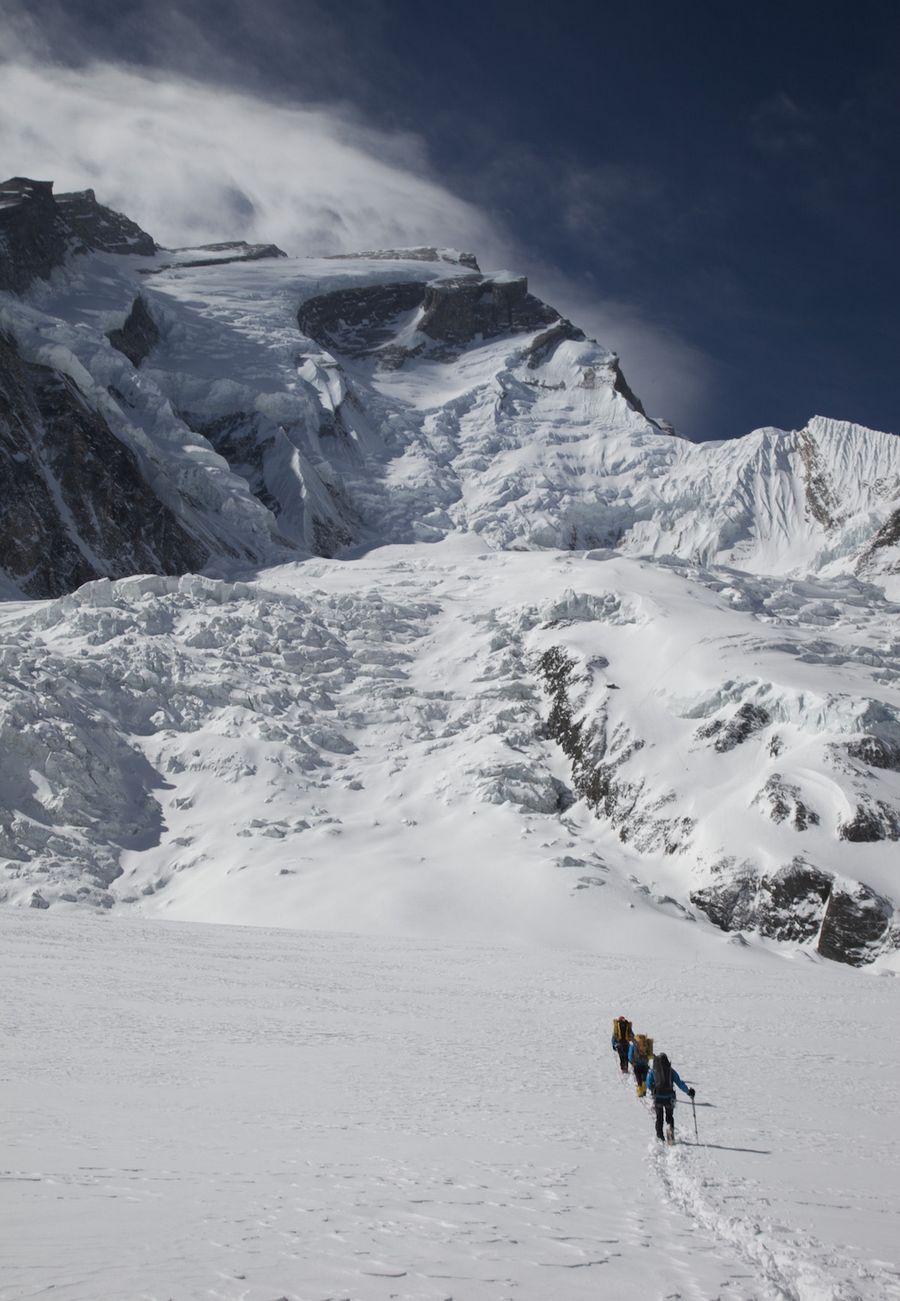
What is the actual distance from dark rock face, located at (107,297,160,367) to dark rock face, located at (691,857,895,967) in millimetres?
132352

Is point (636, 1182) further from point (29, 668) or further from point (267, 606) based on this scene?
point (267, 606)

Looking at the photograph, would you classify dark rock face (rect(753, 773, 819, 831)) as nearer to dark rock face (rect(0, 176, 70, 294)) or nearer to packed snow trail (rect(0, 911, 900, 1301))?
packed snow trail (rect(0, 911, 900, 1301))

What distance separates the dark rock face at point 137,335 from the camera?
151 meters

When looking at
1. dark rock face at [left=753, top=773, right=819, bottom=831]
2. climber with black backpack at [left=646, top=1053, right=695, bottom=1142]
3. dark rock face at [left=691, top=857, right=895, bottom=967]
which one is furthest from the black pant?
dark rock face at [left=753, top=773, right=819, bottom=831]

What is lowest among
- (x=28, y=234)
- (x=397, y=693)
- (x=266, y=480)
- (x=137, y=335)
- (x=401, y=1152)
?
(x=401, y=1152)

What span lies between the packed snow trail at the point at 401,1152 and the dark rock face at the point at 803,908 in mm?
17036

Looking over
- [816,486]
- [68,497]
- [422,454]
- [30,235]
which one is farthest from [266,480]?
[816,486]

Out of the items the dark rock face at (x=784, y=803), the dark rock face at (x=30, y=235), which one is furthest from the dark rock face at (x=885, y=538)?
the dark rock face at (x=30, y=235)

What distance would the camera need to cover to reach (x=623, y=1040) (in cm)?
1814

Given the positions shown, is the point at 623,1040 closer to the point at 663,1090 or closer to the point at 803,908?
the point at 663,1090

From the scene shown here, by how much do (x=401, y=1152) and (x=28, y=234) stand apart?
182m

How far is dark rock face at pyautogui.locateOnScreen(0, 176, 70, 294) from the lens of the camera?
15275 centimetres

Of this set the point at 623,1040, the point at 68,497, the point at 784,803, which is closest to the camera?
the point at 623,1040

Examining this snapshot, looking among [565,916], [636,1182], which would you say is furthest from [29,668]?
[636,1182]
